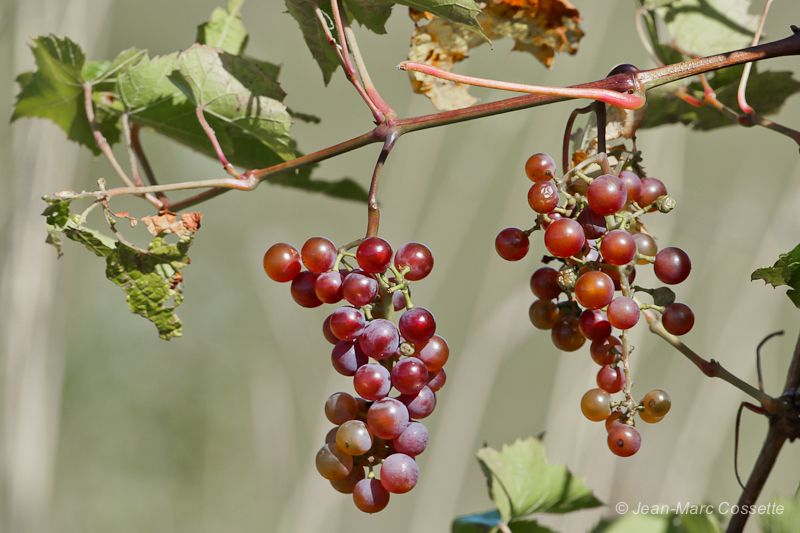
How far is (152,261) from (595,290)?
0.89 ft

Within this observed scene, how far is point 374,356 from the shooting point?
0.40m

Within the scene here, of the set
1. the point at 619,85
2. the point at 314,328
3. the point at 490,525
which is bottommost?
the point at 314,328

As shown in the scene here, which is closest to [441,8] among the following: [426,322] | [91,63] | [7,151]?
[426,322]

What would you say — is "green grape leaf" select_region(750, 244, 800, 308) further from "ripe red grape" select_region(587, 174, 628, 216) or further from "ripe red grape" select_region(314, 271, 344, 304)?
"ripe red grape" select_region(314, 271, 344, 304)

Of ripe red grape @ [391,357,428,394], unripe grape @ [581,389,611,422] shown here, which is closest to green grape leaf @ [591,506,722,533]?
unripe grape @ [581,389,611,422]

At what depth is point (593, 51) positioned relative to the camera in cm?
135

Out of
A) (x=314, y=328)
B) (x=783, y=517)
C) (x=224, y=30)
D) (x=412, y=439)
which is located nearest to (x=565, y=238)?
(x=412, y=439)

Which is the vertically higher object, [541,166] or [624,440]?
[541,166]

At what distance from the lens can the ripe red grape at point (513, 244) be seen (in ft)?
1.50

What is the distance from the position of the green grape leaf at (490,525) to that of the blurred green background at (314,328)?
0.28m

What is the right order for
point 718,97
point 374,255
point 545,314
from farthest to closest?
point 718,97
point 545,314
point 374,255

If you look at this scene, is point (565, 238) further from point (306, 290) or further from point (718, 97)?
point (718, 97)

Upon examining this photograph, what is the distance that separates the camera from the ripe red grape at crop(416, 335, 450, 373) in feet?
1.37

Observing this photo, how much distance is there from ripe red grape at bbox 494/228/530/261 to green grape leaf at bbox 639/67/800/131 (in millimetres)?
200
